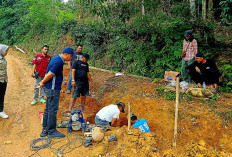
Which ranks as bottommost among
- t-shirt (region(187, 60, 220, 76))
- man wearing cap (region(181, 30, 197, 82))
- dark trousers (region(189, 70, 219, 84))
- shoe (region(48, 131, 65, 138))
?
shoe (region(48, 131, 65, 138))

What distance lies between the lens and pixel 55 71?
388 centimetres

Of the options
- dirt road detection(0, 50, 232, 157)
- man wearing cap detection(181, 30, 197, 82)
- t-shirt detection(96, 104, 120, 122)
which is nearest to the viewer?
dirt road detection(0, 50, 232, 157)

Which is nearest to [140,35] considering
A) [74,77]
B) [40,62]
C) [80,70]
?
[80,70]

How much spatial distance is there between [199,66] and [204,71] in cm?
22

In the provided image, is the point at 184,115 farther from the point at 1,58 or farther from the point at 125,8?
the point at 125,8

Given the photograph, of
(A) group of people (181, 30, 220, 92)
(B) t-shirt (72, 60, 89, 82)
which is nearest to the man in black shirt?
(B) t-shirt (72, 60, 89, 82)

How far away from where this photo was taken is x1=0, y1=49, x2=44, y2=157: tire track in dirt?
3.88m

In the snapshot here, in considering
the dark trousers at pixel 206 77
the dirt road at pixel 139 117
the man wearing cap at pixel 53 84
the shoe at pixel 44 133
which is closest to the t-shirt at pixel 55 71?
the man wearing cap at pixel 53 84

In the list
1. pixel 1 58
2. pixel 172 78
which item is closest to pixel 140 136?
pixel 172 78

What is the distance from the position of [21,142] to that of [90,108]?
2.45m

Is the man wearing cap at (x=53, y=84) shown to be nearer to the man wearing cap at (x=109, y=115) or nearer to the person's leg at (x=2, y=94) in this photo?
the man wearing cap at (x=109, y=115)

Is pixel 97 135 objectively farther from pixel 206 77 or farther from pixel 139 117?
pixel 206 77

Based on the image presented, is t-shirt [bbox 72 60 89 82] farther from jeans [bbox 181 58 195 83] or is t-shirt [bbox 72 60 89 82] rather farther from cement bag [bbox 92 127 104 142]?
jeans [bbox 181 58 195 83]

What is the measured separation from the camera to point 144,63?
7.98 m
